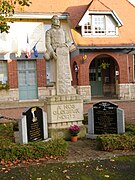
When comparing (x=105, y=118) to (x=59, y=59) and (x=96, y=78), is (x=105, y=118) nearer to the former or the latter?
(x=59, y=59)

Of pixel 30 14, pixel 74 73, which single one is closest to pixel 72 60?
pixel 74 73

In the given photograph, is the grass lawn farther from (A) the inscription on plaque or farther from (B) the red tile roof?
(B) the red tile roof

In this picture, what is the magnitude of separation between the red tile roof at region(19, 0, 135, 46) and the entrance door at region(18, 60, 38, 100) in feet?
14.6

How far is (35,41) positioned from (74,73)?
4218 mm

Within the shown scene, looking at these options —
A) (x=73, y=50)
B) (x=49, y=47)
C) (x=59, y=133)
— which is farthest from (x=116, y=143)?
(x=73, y=50)

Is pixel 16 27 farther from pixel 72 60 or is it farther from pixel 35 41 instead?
pixel 72 60

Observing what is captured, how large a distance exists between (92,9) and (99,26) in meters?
1.50

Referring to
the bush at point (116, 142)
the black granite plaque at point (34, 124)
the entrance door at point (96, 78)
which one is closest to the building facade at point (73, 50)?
the entrance door at point (96, 78)

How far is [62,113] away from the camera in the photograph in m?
8.95

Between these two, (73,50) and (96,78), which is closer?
(73,50)

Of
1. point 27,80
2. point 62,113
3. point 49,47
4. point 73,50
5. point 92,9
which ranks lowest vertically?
point 62,113

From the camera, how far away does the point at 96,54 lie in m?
22.6

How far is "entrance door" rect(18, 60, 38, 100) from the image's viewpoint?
75.2ft

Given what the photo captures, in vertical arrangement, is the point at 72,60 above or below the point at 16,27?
below
